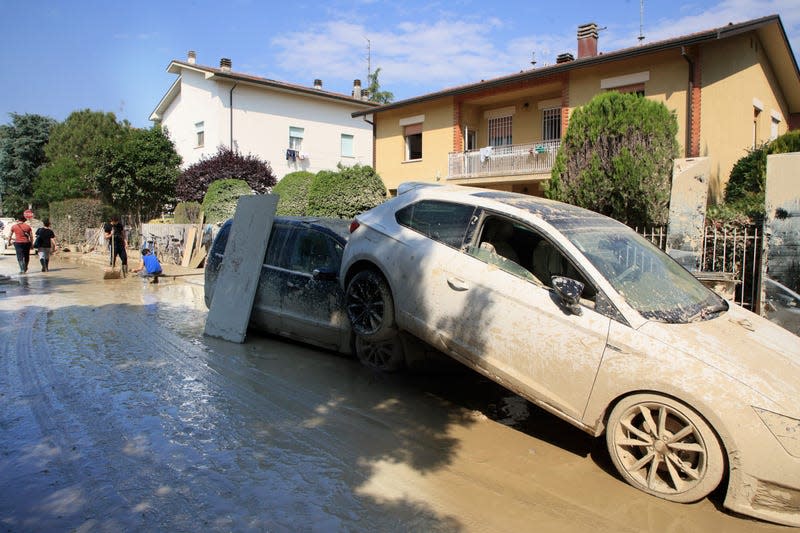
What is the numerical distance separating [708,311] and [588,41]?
62.7 ft

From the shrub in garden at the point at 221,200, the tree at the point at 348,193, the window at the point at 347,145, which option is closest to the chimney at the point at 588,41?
the tree at the point at 348,193

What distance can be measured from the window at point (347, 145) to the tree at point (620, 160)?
21720mm

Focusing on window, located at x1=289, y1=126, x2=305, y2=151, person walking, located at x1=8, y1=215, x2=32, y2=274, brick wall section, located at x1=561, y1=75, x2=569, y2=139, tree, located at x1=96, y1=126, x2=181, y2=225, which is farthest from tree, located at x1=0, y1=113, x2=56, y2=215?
brick wall section, located at x1=561, y1=75, x2=569, y2=139

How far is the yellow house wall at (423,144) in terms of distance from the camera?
22.1 meters

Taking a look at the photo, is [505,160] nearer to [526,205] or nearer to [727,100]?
[727,100]

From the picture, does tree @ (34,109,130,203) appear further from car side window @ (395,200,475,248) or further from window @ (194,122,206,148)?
car side window @ (395,200,475,248)

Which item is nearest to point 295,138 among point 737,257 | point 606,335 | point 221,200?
point 221,200

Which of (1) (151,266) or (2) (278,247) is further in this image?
(1) (151,266)

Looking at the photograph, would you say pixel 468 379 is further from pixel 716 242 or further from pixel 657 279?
pixel 716 242

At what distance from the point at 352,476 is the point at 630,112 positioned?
958 centimetres

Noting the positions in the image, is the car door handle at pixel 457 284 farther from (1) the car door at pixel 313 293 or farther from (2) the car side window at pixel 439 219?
(1) the car door at pixel 313 293

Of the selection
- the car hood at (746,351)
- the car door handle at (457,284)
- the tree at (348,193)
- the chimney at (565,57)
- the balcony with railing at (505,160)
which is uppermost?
the chimney at (565,57)

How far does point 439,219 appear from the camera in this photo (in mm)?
5008

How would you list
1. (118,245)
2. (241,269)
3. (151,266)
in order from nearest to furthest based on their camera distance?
(241,269), (151,266), (118,245)
